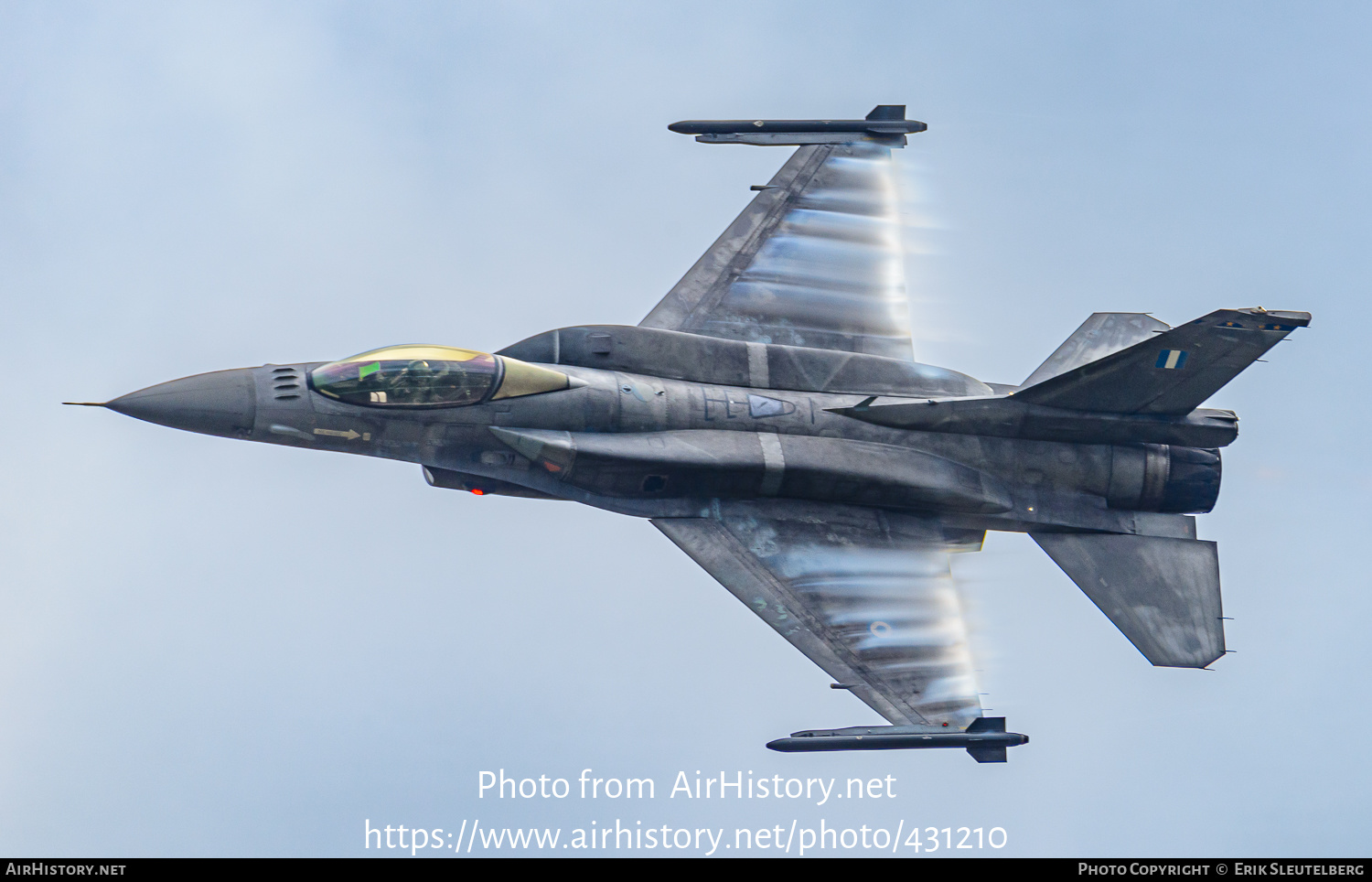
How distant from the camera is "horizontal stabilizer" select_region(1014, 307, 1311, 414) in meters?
24.4

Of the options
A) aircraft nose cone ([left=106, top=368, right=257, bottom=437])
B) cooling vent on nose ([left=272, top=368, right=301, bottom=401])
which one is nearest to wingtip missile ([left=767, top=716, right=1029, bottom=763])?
cooling vent on nose ([left=272, top=368, right=301, bottom=401])

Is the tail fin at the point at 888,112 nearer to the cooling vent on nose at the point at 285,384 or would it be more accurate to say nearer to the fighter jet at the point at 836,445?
the fighter jet at the point at 836,445

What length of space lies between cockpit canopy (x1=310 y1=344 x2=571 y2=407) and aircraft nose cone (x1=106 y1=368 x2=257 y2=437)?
98 centimetres

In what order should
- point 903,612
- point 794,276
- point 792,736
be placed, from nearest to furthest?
point 792,736 → point 903,612 → point 794,276

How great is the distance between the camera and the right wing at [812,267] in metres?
26.0

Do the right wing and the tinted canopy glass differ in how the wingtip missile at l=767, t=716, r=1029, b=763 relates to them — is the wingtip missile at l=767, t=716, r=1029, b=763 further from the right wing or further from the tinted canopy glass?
the tinted canopy glass

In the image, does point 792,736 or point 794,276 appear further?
point 794,276

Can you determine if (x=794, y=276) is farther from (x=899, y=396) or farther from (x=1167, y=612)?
(x=1167, y=612)

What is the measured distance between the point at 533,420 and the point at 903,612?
5.81m

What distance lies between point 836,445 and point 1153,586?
5120mm

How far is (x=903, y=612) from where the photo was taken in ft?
79.8

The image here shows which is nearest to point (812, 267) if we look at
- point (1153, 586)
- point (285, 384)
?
point (1153, 586)

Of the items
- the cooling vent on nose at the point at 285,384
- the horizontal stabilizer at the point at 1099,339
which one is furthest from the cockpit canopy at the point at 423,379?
the horizontal stabilizer at the point at 1099,339

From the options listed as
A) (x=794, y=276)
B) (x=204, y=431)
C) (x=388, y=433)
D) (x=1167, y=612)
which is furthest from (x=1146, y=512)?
(x=204, y=431)
